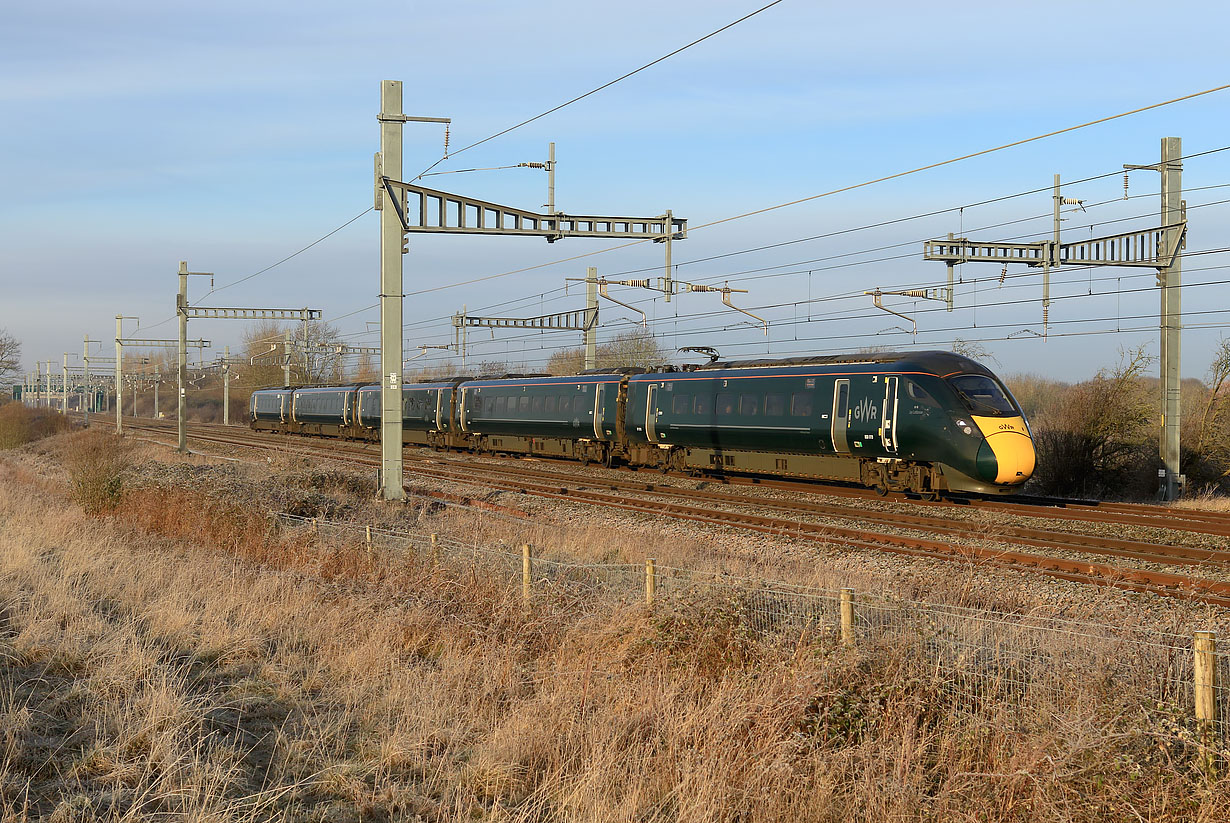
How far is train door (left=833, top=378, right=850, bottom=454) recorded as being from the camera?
2239cm

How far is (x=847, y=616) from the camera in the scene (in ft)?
25.3

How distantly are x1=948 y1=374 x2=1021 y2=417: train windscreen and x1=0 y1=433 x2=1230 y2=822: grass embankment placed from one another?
12.8m

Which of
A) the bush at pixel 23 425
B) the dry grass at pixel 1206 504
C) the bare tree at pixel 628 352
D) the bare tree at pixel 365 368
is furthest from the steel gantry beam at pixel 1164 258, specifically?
the bare tree at pixel 365 368

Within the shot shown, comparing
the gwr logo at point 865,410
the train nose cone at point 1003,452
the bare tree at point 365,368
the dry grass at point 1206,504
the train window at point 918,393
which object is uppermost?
the bare tree at point 365,368

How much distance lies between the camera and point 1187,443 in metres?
28.8

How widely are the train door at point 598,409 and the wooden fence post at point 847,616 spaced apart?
942 inches

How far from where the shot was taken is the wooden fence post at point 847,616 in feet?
25.1

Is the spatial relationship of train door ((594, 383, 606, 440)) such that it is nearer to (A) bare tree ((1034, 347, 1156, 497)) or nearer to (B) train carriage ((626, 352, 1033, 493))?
(B) train carriage ((626, 352, 1033, 493))

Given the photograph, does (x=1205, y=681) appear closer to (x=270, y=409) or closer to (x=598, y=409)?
(x=598, y=409)

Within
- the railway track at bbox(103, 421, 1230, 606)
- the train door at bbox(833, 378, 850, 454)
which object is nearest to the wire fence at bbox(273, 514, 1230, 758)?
the railway track at bbox(103, 421, 1230, 606)

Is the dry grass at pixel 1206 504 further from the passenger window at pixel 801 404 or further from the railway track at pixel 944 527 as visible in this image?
the passenger window at pixel 801 404

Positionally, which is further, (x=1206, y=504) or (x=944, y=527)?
(x=1206, y=504)

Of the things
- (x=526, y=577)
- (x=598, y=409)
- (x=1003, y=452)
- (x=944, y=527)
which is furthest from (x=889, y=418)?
(x=526, y=577)

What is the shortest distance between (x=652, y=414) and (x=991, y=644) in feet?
70.4
